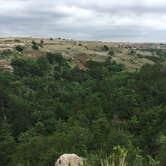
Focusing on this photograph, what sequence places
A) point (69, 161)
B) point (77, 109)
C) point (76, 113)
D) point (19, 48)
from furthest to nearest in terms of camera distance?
1. point (19, 48)
2. point (77, 109)
3. point (76, 113)
4. point (69, 161)

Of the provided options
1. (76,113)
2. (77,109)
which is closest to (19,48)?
(77,109)

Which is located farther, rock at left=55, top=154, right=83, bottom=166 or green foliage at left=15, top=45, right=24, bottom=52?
green foliage at left=15, top=45, right=24, bottom=52

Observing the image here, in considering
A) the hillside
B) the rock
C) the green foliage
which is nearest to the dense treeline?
the hillside

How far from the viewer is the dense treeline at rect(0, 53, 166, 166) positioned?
153 feet

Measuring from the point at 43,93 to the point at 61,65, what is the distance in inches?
1392

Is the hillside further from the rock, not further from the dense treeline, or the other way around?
the rock

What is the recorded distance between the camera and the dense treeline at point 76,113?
46688mm

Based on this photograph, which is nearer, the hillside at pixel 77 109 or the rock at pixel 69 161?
the rock at pixel 69 161

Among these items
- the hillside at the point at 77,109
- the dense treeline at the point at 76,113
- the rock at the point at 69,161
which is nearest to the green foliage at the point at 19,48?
the hillside at the point at 77,109

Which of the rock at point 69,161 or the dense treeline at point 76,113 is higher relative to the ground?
the rock at point 69,161

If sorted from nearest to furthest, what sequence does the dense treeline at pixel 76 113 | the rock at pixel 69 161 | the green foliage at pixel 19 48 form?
the rock at pixel 69 161, the dense treeline at pixel 76 113, the green foliage at pixel 19 48

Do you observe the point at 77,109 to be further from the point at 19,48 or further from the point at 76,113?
the point at 19,48

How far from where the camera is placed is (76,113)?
7769 centimetres

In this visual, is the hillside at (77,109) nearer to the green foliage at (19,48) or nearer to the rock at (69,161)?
the green foliage at (19,48)
